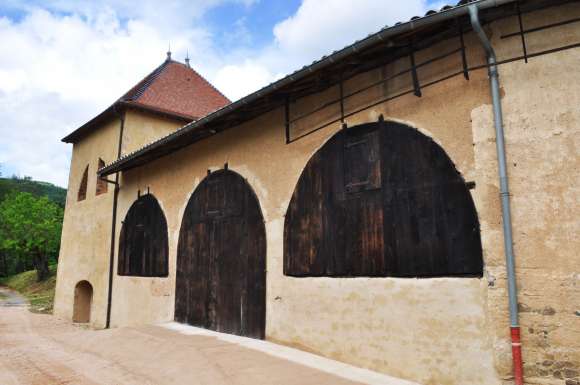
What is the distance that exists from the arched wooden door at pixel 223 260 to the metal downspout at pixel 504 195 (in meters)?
3.72

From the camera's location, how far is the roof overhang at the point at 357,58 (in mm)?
4336

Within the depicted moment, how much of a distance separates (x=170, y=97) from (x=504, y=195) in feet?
40.6

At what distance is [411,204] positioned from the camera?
4938 mm

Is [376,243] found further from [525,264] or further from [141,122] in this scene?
[141,122]

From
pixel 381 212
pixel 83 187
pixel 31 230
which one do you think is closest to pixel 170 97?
pixel 83 187

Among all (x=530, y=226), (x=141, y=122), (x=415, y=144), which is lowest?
(x=530, y=226)

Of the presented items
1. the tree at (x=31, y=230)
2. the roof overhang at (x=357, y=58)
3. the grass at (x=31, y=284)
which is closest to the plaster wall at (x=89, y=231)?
the roof overhang at (x=357, y=58)

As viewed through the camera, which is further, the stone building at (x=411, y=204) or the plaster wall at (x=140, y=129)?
the plaster wall at (x=140, y=129)

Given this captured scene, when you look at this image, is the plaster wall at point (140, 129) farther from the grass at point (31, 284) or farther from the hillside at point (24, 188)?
the hillside at point (24, 188)

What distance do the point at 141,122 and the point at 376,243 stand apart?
10.2 metres

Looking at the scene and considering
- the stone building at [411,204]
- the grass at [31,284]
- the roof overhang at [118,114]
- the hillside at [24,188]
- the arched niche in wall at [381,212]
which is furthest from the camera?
the hillside at [24,188]

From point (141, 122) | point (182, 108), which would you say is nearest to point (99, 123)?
point (141, 122)

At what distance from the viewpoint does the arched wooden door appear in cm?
692

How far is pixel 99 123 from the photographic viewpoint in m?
13.9
